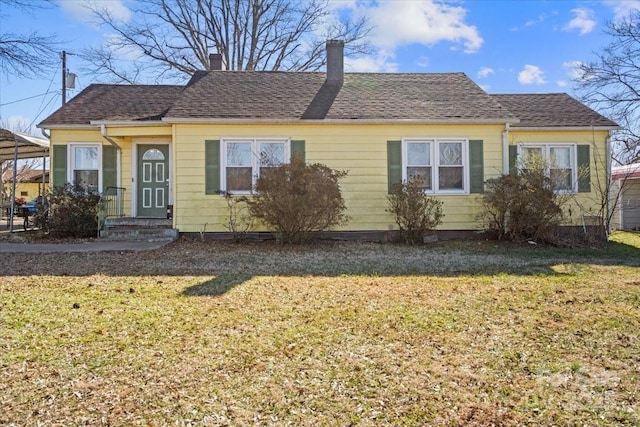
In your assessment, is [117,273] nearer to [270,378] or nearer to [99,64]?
[270,378]

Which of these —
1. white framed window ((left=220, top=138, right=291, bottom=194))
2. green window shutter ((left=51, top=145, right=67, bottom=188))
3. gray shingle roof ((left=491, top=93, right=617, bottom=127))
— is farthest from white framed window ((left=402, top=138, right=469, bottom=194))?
green window shutter ((left=51, top=145, right=67, bottom=188))

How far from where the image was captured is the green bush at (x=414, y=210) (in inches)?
405

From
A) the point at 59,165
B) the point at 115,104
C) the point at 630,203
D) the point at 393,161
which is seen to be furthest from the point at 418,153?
the point at 630,203

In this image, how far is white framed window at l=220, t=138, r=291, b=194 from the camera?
11148 mm

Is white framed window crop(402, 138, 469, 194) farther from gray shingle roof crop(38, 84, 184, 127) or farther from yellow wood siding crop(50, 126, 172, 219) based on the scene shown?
gray shingle roof crop(38, 84, 184, 127)

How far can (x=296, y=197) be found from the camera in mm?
9477

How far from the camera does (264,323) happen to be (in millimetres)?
4301

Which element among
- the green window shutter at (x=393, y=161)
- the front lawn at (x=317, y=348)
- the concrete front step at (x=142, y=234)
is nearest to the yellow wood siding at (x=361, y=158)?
the green window shutter at (x=393, y=161)

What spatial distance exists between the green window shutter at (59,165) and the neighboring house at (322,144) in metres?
0.03

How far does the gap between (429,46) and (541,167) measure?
355 inches

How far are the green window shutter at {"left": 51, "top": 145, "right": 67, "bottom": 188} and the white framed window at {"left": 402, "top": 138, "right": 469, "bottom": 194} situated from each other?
9.18m

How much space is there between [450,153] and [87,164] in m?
9.89

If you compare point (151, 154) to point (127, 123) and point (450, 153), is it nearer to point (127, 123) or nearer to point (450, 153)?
point (127, 123)

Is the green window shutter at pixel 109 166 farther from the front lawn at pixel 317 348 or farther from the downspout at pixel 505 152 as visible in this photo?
the downspout at pixel 505 152
